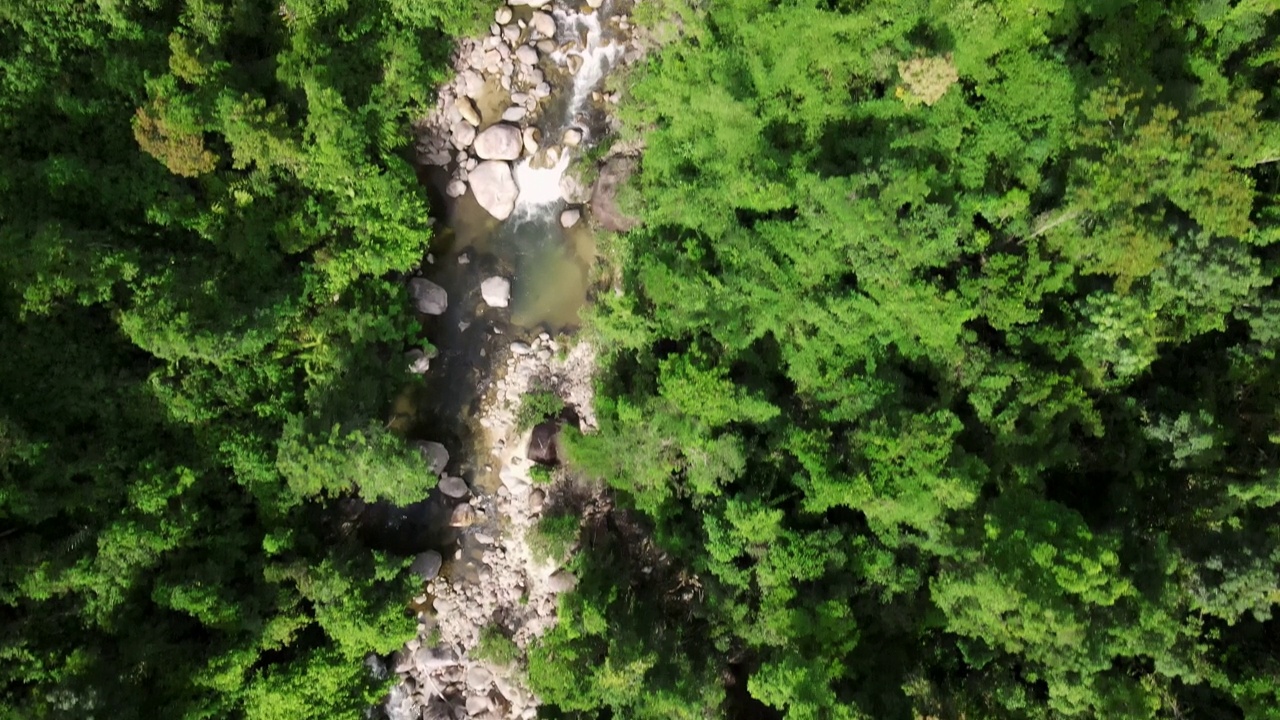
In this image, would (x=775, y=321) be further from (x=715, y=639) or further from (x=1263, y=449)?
(x=1263, y=449)

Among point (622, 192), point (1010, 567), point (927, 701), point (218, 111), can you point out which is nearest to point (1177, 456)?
point (1010, 567)

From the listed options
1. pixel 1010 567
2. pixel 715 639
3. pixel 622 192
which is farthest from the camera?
pixel 622 192

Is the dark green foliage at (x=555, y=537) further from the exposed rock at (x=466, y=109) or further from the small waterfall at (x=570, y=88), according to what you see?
the exposed rock at (x=466, y=109)

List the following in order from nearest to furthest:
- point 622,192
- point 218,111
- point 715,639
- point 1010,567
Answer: point 1010,567 < point 218,111 < point 715,639 < point 622,192

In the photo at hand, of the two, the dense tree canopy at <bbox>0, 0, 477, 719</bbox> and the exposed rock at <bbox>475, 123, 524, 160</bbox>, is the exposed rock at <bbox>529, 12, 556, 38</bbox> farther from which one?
the exposed rock at <bbox>475, 123, 524, 160</bbox>

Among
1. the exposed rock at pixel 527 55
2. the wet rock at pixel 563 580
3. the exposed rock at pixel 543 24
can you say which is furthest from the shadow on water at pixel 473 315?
the exposed rock at pixel 543 24
